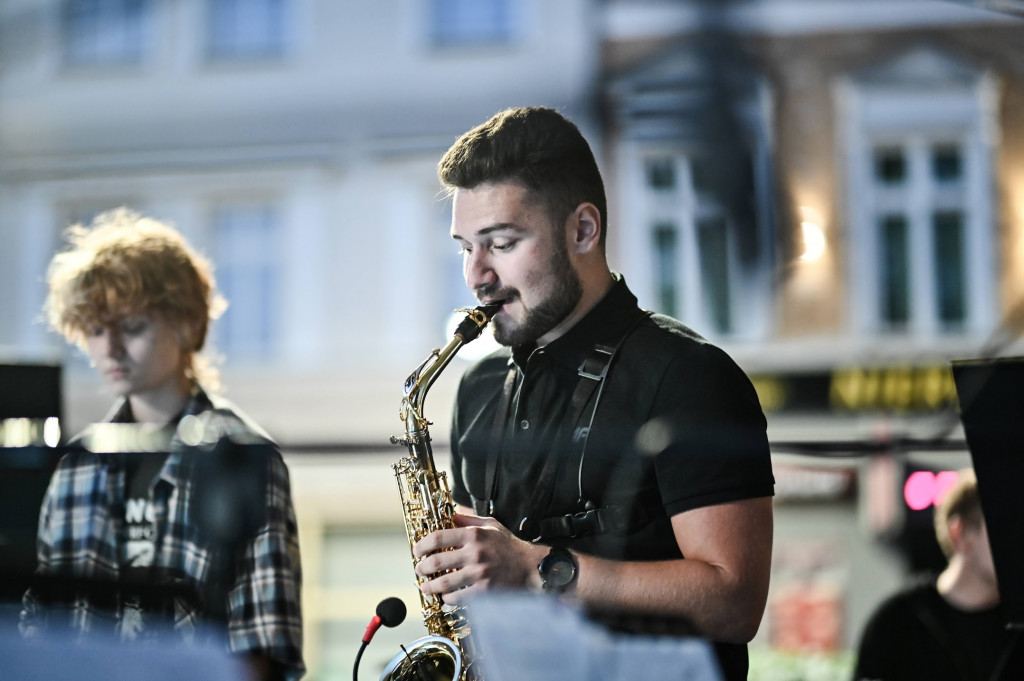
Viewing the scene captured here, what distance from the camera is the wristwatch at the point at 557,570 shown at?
2.08 metres

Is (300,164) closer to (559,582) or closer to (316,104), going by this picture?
(316,104)

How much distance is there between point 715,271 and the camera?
8.47m

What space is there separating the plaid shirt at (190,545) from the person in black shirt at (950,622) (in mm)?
2109

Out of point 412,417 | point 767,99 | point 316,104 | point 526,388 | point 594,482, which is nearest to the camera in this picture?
point 594,482

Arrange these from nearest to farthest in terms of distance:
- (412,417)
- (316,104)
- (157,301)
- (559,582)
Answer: (559,582) → (412,417) → (157,301) → (316,104)

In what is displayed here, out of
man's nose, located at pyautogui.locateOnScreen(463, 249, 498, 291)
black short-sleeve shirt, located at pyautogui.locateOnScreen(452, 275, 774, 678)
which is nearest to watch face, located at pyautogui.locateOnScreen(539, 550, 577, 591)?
black short-sleeve shirt, located at pyautogui.locateOnScreen(452, 275, 774, 678)

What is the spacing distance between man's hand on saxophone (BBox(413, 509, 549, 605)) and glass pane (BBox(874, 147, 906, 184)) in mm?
7864

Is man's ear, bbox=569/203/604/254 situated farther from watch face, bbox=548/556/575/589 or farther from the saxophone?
watch face, bbox=548/556/575/589

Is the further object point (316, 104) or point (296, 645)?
point (316, 104)

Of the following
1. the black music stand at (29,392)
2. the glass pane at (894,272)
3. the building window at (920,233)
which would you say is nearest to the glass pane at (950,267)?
the building window at (920,233)

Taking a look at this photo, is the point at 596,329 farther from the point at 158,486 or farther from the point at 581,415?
the point at 158,486

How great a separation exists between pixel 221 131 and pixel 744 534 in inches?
311

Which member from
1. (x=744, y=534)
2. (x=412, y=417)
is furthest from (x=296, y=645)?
(x=744, y=534)

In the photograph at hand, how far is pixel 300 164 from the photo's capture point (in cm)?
914
